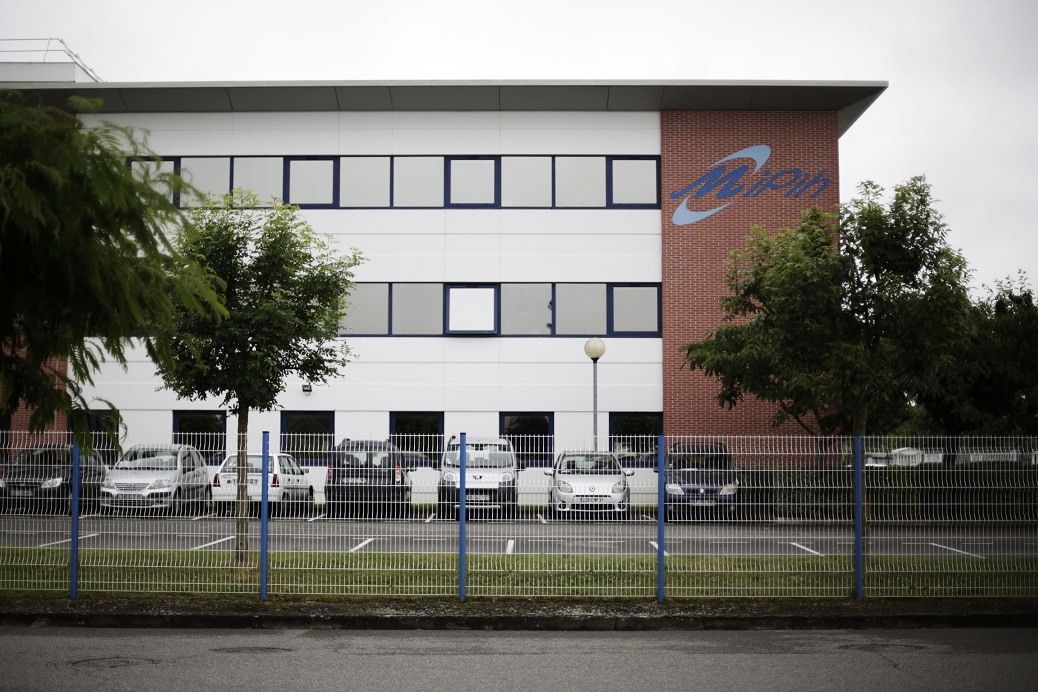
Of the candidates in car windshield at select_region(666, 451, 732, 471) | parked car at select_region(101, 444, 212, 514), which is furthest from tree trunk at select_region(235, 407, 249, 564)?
car windshield at select_region(666, 451, 732, 471)

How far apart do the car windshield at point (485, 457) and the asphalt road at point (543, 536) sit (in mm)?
622

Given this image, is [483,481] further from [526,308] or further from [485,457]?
[526,308]

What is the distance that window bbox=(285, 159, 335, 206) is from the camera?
2677 cm

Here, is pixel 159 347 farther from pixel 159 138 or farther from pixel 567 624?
pixel 159 138

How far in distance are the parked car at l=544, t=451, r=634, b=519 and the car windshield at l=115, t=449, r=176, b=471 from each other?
422 centimetres

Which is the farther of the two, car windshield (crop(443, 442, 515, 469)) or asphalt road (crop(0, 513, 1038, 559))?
car windshield (crop(443, 442, 515, 469))

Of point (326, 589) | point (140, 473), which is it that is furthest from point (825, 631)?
point (140, 473)

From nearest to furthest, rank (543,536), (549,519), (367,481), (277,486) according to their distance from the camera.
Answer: (549,519) → (543,536) → (367,481) → (277,486)

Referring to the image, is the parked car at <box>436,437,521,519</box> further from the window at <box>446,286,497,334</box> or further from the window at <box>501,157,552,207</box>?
the window at <box>501,157,552,207</box>

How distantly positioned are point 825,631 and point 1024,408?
1734 centimetres

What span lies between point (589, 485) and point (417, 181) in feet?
56.8

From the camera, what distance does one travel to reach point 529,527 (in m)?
10.7

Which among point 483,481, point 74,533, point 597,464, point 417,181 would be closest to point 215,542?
point 74,533

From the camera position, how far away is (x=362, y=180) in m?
26.8
